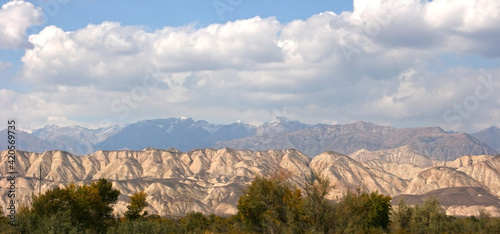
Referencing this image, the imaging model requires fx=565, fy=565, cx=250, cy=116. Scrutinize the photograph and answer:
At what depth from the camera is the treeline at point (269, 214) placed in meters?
35.6

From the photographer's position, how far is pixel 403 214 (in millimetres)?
76500

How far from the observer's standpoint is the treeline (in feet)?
117

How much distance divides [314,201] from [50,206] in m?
36.1

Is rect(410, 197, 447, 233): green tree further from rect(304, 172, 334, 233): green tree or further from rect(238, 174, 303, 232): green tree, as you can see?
rect(304, 172, 334, 233): green tree

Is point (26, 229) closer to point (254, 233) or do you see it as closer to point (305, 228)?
point (254, 233)

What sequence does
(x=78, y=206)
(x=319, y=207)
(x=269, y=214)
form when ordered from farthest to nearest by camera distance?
(x=78, y=206)
(x=269, y=214)
(x=319, y=207)

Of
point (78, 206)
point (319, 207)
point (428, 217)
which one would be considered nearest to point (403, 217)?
point (428, 217)

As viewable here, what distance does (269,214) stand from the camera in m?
39.4

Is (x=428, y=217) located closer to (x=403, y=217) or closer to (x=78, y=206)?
(x=403, y=217)

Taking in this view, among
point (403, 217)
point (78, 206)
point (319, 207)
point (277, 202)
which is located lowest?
point (403, 217)

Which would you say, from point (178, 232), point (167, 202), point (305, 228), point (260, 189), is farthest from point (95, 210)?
point (167, 202)

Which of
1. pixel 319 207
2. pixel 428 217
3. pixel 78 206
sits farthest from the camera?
pixel 428 217

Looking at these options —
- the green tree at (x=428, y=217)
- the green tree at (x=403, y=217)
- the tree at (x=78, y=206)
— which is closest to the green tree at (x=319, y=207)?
the tree at (x=78, y=206)

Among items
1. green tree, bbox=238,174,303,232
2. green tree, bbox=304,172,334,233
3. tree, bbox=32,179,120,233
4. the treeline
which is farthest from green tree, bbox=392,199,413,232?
green tree, bbox=304,172,334,233
